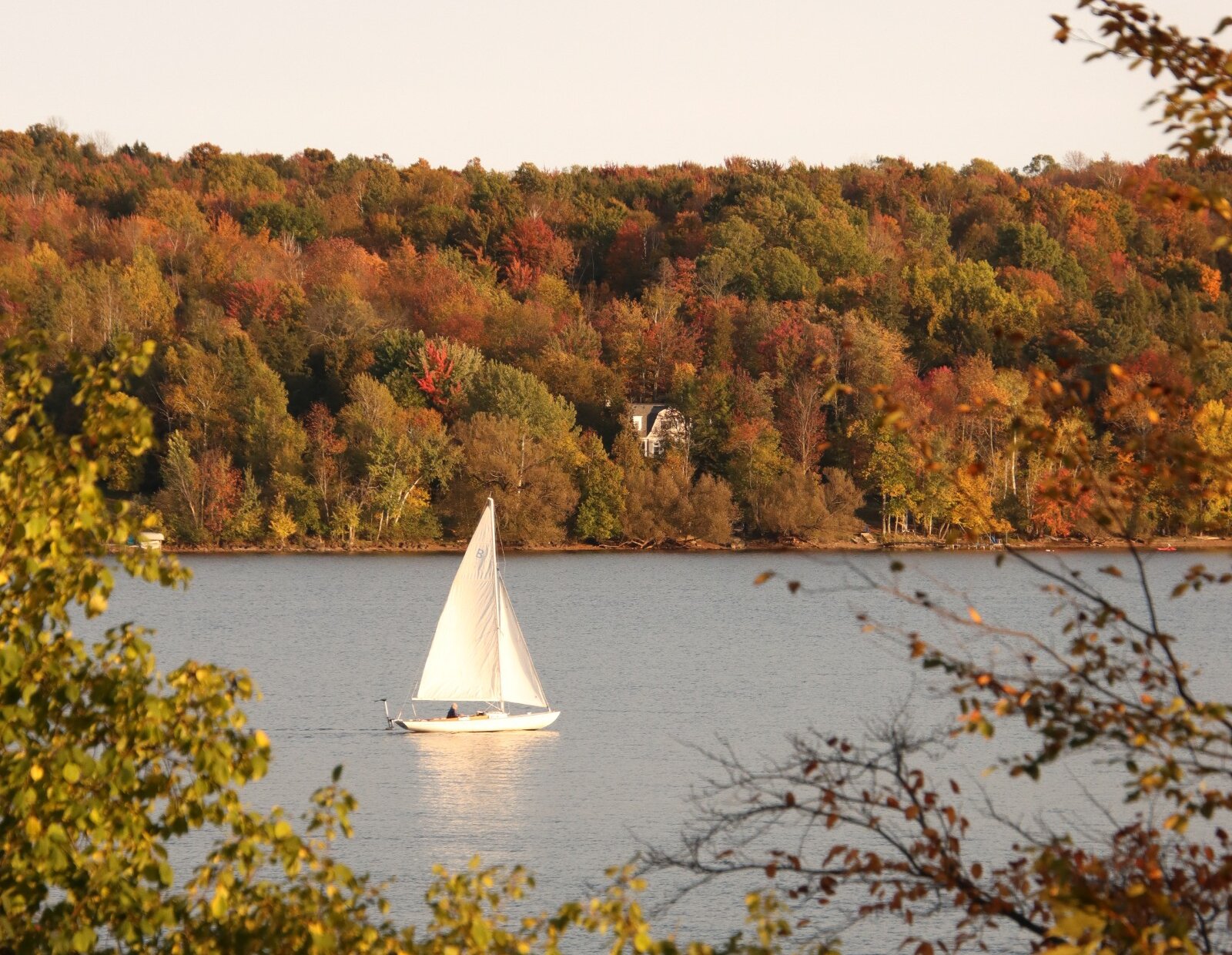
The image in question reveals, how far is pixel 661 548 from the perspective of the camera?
91250 mm

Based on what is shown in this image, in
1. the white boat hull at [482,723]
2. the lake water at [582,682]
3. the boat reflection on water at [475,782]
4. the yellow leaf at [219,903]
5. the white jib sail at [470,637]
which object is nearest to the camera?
the yellow leaf at [219,903]

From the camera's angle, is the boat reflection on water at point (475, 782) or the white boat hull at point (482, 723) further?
the white boat hull at point (482, 723)

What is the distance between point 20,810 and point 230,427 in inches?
3144

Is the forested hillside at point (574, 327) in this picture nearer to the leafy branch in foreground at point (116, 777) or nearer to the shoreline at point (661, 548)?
the shoreline at point (661, 548)

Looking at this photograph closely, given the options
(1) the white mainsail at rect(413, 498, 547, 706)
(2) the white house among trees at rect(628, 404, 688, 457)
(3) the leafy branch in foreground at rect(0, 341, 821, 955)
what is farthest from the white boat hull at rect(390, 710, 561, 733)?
(2) the white house among trees at rect(628, 404, 688, 457)

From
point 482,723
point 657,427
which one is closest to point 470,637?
point 482,723

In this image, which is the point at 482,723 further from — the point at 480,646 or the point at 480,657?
the point at 480,646

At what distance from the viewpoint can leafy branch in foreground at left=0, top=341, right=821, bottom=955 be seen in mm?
7156

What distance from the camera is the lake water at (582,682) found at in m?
26.0

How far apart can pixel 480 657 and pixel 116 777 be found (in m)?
27.6

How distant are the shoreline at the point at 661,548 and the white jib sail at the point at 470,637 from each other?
5018 cm

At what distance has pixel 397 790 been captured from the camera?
29.6 meters

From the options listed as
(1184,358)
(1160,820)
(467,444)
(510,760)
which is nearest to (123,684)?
(1184,358)

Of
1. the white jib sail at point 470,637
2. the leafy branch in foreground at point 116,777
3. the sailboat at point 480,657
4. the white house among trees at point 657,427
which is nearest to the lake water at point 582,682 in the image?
the sailboat at point 480,657
